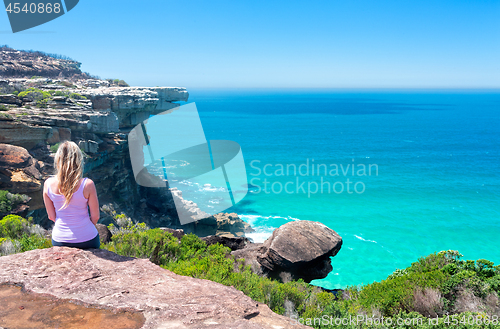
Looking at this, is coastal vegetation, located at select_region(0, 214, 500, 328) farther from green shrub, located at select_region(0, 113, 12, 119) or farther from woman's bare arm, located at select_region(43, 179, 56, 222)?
green shrub, located at select_region(0, 113, 12, 119)

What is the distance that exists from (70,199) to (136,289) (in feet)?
5.40

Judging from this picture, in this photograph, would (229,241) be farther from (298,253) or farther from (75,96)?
(75,96)

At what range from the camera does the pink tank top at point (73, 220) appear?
171 inches

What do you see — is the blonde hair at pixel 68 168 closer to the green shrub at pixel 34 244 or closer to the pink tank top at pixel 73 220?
the pink tank top at pixel 73 220

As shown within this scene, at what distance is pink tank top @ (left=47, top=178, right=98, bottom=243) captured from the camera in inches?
171

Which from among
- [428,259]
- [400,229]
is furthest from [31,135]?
[400,229]

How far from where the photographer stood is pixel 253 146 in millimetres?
74938

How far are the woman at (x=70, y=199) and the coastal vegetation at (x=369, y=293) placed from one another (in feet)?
8.82

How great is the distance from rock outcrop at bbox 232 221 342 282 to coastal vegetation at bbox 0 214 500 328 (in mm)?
1327

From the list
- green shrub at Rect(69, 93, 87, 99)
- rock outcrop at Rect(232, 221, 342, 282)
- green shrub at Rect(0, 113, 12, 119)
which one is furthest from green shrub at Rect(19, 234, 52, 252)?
green shrub at Rect(69, 93, 87, 99)

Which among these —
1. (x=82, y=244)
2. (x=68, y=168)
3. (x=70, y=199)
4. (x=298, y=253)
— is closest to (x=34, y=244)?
(x=82, y=244)

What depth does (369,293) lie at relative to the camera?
8070 mm

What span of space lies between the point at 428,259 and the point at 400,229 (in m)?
26.1

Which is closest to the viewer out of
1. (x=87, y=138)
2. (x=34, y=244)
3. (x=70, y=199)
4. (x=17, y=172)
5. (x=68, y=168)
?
(x=68, y=168)
